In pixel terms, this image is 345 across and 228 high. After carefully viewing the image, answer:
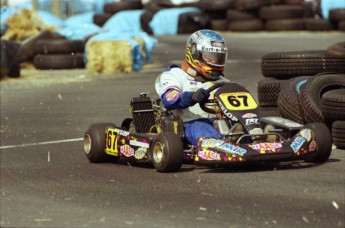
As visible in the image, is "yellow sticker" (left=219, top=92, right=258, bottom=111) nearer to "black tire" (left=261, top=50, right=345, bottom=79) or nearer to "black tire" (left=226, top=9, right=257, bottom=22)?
"black tire" (left=261, top=50, right=345, bottom=79)

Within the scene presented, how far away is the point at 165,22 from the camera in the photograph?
29234 millimetres

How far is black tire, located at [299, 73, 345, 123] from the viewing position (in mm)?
8430

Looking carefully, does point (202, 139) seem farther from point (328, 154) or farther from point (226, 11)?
point (226, 11)

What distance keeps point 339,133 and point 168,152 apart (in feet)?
6.59

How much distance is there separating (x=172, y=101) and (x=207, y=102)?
0.97ft

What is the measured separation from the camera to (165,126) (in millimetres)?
7566

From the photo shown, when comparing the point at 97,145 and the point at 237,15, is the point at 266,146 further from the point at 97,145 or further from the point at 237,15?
the point at 237,15

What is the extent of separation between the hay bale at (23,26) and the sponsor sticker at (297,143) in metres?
14.7

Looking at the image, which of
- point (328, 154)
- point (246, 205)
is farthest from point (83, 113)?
point (246, 205)

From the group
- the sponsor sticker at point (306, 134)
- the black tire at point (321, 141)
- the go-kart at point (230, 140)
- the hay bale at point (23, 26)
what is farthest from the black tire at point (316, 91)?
the hay bale at point (23, 26)

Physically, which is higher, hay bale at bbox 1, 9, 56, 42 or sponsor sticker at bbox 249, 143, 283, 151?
sponsor sticker at bbox 249, 143, 283, 151

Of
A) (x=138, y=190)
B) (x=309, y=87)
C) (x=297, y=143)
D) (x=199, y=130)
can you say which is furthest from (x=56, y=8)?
(x=138, y=190)

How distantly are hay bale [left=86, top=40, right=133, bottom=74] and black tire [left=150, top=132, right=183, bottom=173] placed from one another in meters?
10.5

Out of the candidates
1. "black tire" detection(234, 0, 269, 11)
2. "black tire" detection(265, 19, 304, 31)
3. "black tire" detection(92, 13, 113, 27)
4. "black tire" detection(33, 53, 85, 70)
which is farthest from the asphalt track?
"black tire" detection(92, 13, 113, 27)
